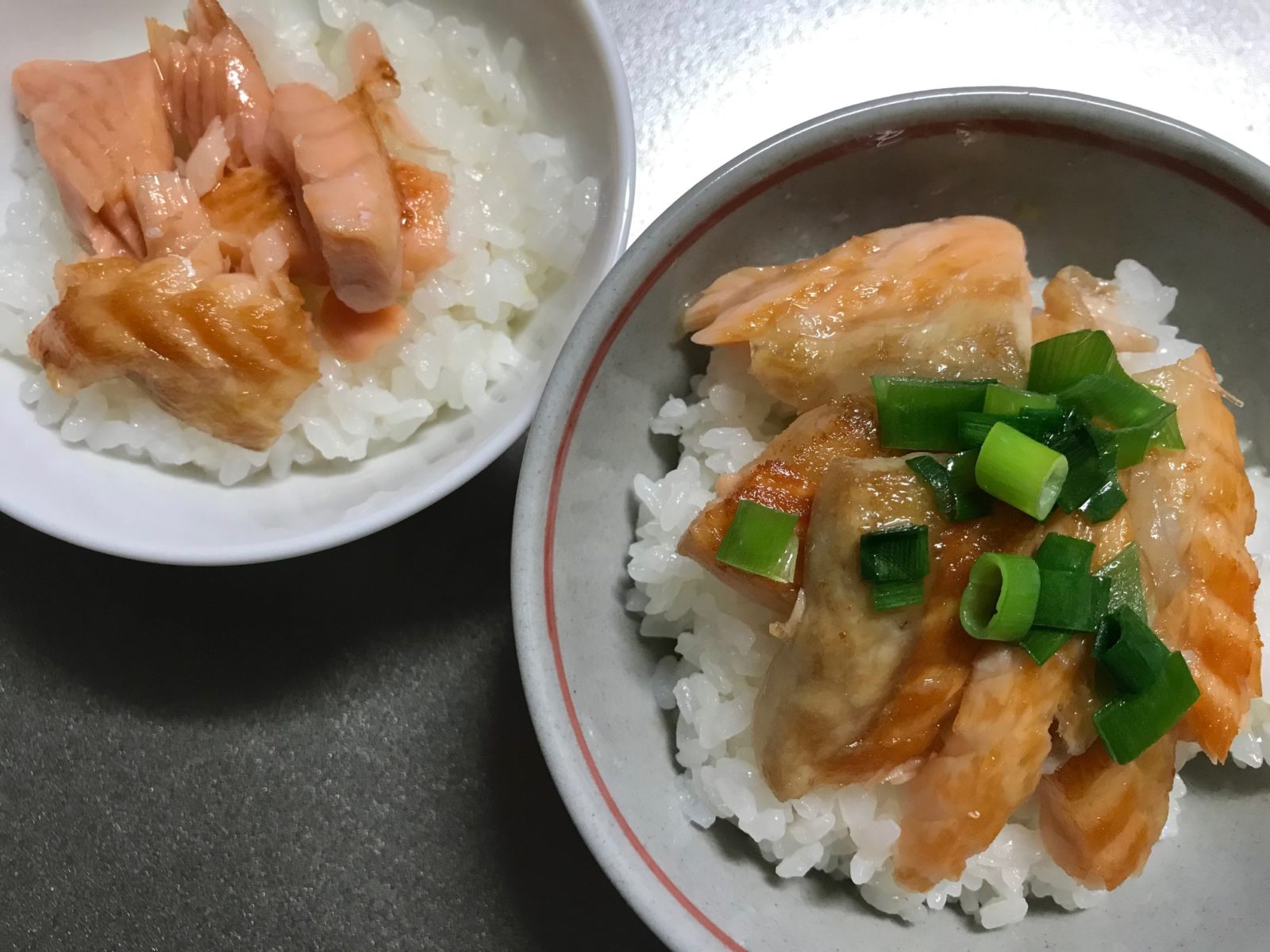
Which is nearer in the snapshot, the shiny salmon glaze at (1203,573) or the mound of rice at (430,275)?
the shiny salmon glaze at (1203,573)

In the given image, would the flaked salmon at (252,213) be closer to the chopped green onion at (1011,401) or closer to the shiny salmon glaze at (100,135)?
the shiny salmon glaze at (100,135)

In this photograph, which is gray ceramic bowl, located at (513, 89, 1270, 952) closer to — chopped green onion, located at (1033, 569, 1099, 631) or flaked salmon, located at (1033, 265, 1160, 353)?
flaked salmon, located at (1033, 265, 1160, 353)

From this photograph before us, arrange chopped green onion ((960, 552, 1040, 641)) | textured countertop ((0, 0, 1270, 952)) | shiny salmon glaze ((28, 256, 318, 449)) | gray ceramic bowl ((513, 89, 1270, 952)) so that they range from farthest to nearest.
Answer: textured countertop ((0, 0, 1270, 952)) → shiny salmon glaze ((28, 256, 318, 449)) → gray ceramic bowl ((513, 89, 1270, 952)) → chopped green onion ((960, 552, 1040, 641))

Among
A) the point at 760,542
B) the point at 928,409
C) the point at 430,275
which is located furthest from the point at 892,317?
the point at 430,275

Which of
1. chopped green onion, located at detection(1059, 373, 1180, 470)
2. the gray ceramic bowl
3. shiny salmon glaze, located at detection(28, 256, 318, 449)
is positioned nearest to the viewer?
chopped green onion, located at detection(1059, 373, 1180, 470)

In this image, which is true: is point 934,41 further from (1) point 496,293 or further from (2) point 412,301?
(2) point 412,301

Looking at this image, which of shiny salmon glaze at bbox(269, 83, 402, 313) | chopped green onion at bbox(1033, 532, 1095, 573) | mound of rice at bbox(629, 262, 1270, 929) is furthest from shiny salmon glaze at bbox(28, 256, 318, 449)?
chopped green onion at bbox(1033, 532, 1095, 573)

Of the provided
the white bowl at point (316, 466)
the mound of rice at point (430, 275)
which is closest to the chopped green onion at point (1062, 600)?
the white bowl at point (316, 466)
